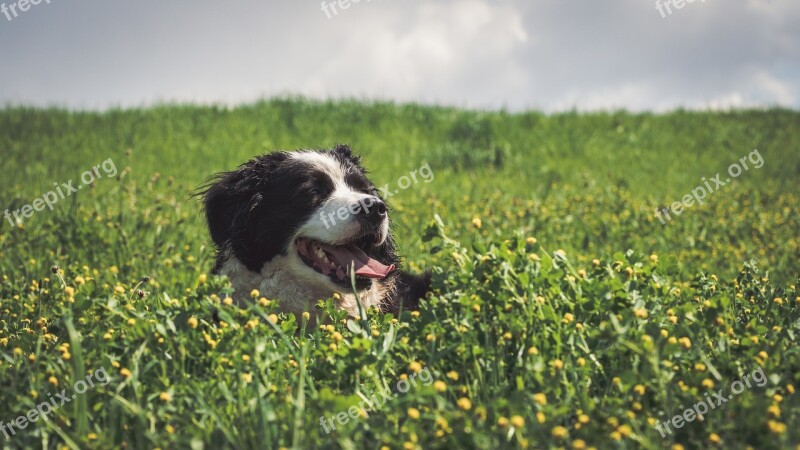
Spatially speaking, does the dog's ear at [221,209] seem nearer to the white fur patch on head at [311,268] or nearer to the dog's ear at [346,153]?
the white fur patch on head at [311,268]

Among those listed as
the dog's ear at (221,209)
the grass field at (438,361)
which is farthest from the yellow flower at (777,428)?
the dog's ear at (221,209)

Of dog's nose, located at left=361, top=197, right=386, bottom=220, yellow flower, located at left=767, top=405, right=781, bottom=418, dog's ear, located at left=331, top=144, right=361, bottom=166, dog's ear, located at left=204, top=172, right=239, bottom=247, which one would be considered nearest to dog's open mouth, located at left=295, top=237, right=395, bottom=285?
dog's nose, located at left=361, top=197, right=386, bottom=220

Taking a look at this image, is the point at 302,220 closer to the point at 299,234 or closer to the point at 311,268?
the point at 299,234

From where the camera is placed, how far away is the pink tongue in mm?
4031

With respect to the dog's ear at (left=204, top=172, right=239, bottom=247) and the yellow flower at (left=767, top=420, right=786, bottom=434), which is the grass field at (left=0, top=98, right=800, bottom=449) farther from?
the dog's ear at (left=204, top=172, right=239, bottom=247)

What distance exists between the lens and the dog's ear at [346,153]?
4.62 meters

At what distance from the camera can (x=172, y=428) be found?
2.22m

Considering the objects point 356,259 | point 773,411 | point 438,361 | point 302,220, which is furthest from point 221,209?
point 773,411

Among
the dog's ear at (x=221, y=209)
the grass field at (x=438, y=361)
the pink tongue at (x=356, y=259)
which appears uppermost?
the dog's ear at (x=221, y=209)

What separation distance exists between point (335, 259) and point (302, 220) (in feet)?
0.98

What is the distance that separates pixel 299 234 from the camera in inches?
158

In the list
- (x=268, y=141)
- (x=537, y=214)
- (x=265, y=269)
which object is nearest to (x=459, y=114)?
(x=268, y=141)

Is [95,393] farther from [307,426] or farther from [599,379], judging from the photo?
[599,379]

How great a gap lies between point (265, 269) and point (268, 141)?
801 centimetres
